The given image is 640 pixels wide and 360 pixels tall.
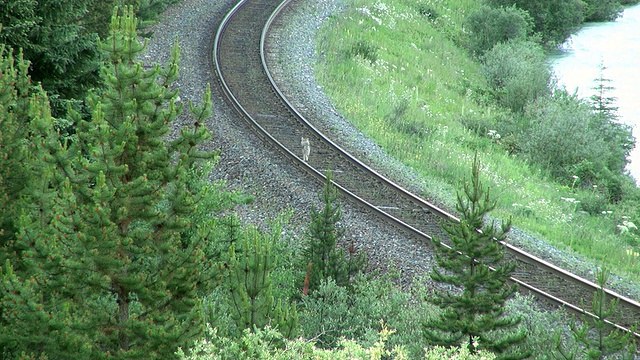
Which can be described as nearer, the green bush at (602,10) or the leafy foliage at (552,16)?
the leafy foliage at (552,16)

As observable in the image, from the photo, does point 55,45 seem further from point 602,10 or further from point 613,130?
point 602,10

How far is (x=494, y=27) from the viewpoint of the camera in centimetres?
3566

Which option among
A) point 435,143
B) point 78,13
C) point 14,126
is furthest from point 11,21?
point 435,143

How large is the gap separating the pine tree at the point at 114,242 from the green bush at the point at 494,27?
92.0 ft

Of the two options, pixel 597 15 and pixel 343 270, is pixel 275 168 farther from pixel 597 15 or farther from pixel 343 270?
pixel 597 15

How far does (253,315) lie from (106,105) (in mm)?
3097


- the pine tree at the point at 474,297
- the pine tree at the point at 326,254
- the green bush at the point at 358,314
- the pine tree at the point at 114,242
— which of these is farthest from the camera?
the pine tree at the point at 326,254

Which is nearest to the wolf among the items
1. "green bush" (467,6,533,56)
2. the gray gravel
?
the gray gravel

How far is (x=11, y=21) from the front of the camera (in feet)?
47.1

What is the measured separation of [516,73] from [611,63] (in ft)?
26.9

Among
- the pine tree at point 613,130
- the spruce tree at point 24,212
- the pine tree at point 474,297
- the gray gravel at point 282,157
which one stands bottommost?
the pine tree at point 613,130

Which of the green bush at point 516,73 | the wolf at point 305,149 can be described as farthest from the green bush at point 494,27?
the wolf at point 305,149

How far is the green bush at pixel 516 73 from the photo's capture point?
2988cm

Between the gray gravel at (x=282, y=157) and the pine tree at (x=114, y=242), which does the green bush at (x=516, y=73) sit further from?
the pine tree at (x=114, y=242)
